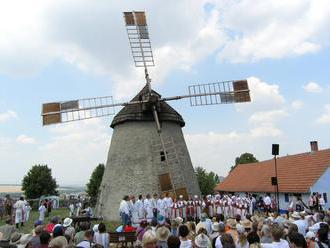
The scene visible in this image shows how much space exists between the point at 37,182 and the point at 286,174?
1250 inches

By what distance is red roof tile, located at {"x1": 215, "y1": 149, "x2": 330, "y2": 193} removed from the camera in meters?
29.8

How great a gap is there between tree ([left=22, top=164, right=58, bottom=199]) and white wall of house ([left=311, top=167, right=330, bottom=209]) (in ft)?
113

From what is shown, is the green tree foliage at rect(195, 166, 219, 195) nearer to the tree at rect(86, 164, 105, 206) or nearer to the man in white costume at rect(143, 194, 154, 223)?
the tree at rect(86, 164, 105, 206)

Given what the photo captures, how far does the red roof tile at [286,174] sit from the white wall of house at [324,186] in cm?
25

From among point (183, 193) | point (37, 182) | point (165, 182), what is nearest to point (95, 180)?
point (37, 182)

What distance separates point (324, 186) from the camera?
2873 cm

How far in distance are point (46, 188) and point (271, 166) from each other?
1122 inches

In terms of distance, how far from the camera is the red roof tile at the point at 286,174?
97.6ft

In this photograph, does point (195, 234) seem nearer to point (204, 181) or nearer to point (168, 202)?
point (168, 202)

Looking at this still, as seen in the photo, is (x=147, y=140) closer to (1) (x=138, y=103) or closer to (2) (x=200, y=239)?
(1) (x=138, y=103)

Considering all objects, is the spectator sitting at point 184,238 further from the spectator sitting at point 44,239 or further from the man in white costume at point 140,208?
the man in white costume at point 140,208

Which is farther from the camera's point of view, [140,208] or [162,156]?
[162,156]

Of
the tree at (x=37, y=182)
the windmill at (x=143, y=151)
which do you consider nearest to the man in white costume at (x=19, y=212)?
the windmill at (x=143, y=151)

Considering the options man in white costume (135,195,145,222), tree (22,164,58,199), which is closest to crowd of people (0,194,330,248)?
man in white costume (135,195,145,222)
